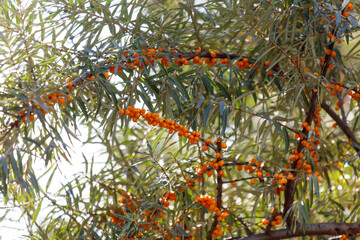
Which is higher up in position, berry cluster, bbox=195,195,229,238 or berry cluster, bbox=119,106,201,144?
berry cluster, bbox=119,106,201,144

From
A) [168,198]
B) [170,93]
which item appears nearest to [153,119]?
[170,93]

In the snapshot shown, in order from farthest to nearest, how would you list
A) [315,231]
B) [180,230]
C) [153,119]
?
[315,231], [180,230], [153,119]

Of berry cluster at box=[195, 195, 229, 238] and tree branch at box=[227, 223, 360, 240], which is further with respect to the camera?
tree branch at box=[227, 223, 360, 240]

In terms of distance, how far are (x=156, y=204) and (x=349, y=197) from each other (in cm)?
94

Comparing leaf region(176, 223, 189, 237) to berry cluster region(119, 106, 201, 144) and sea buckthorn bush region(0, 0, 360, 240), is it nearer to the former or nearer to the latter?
sea buckthorn bush region(0, 0, 360, 240)

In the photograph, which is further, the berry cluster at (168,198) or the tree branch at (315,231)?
the tree branch at (315,231)

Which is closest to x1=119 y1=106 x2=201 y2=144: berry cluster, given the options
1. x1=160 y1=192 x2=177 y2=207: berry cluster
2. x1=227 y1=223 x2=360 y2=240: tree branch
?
x1=160 y1=192 x2=177 y2=207: berry cluster

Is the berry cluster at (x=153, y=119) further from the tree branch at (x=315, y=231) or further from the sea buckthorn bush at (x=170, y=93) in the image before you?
the tree branch at (x=315, y=231)

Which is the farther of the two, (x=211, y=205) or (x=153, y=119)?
(x=211, y=205)

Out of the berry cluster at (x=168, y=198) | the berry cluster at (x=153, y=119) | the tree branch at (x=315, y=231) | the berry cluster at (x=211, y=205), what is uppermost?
the berry cluster at (x=153, y=119)

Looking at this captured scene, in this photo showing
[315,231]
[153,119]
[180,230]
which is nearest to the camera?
[153,119]

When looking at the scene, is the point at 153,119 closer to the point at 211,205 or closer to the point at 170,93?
the point at 170,93

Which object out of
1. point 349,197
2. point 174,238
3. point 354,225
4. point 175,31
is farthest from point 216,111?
point 349,197

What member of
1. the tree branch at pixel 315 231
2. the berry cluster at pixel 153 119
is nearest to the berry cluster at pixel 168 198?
the berry cluster at pixel 153 119
